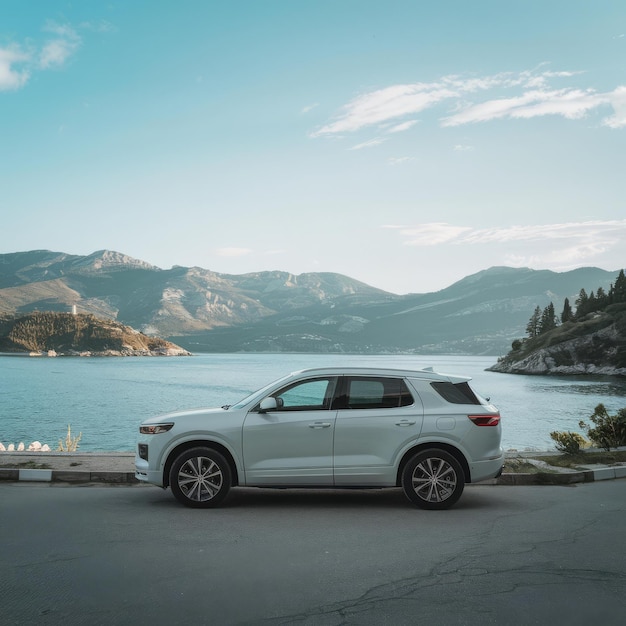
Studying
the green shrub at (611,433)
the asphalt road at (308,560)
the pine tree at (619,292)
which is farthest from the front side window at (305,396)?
the pine tree at (619,292)

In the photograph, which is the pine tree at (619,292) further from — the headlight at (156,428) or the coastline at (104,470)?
the headlight at (156,428)

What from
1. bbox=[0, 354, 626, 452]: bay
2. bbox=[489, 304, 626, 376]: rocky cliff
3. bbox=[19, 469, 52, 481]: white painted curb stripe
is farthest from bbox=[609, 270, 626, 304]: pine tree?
bbox=[19, 469, 52, 481]: white painted curb stripe

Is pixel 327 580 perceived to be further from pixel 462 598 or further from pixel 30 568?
pixel 30 568

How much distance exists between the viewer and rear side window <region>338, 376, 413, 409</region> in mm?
8672

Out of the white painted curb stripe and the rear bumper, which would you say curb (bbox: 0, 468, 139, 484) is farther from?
the rear bumper

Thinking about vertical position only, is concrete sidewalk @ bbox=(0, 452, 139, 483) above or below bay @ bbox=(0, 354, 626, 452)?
above

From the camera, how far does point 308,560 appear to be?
19.8ft

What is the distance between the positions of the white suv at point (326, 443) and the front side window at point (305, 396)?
13 mm

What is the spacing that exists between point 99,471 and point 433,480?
4.97 metres

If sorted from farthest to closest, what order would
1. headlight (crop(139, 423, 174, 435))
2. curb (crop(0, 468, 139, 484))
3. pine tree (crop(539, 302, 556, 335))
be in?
pine tree (crop(539, 302, 556, 335)), curb (crop(0, 468, 139, 484)), headlight (crop(139, 423, 174, 435))

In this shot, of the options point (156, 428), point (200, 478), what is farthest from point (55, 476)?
point (200, 478)

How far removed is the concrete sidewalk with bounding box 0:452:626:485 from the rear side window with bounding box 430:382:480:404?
2127 millimetres

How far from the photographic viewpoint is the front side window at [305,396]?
861 cm

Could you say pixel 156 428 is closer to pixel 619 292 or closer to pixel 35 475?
pixel 35 475
